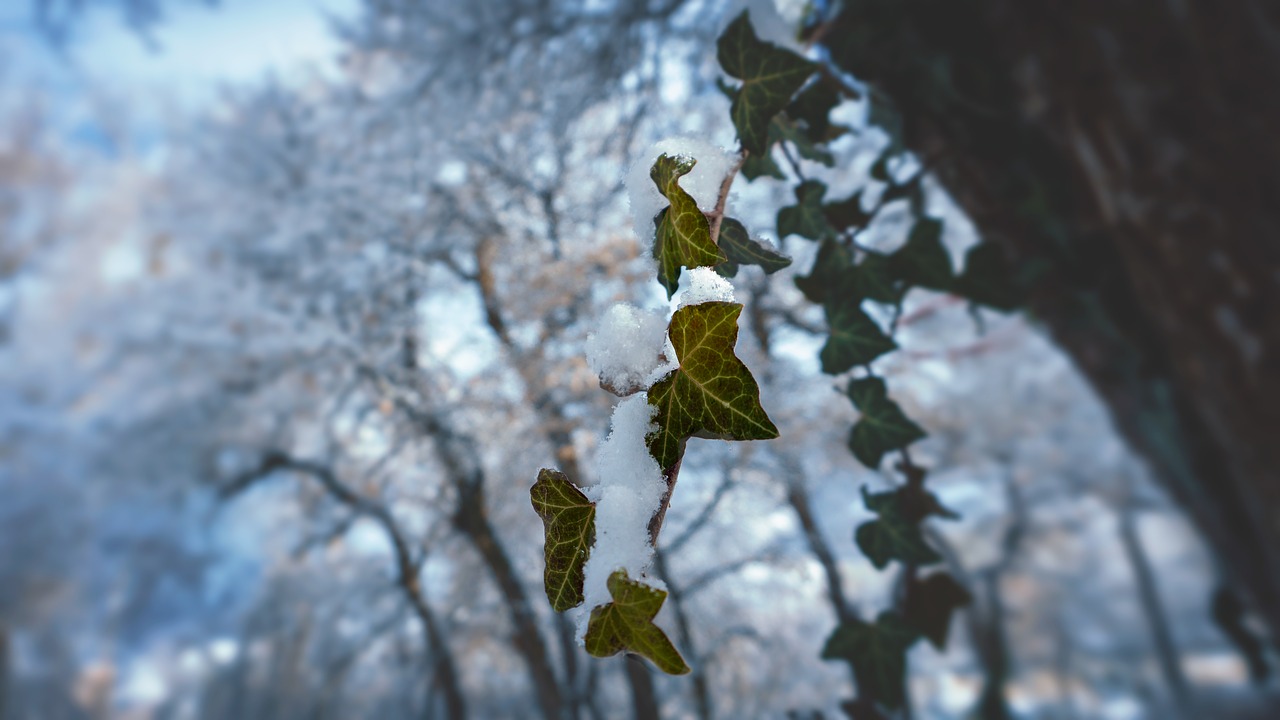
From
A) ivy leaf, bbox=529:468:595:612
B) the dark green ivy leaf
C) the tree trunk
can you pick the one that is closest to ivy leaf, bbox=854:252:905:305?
the dark green ivy leaf

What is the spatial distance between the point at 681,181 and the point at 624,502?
0.08 metres

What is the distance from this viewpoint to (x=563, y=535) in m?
0.12

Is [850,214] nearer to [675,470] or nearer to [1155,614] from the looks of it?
[675,470]

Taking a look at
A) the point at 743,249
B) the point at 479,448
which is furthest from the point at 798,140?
the point at 479,448

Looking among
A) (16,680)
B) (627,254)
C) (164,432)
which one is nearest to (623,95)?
(627,254)

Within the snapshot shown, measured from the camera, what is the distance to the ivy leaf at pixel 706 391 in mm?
120

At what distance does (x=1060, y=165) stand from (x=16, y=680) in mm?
2164

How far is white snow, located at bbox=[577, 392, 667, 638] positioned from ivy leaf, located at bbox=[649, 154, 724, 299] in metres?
0.03

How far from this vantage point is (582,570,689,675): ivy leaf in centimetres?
11

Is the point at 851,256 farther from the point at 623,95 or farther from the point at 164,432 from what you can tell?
the point at 164,432

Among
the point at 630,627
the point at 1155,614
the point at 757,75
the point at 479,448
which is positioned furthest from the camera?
the point at 479,448

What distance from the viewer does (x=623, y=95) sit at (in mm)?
750

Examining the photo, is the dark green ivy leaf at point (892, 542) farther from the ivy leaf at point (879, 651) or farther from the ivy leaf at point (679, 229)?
the ivy leaf at point (679, 229)

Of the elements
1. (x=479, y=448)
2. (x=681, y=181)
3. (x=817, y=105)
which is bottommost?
(x=681, y=181)
